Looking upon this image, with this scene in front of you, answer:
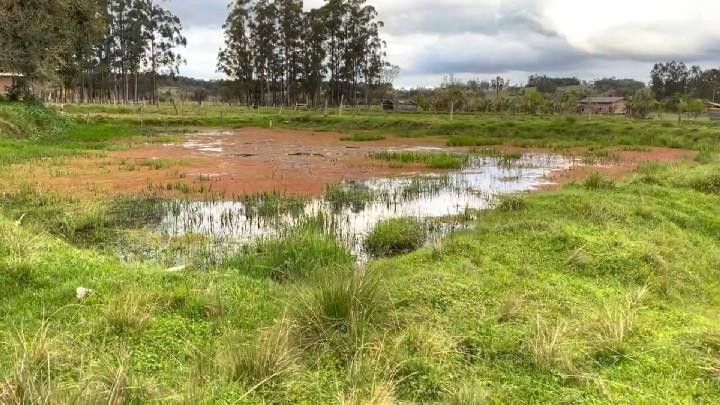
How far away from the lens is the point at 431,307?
5.32 metres

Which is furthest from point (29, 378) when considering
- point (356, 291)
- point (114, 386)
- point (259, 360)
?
point (356, 291)

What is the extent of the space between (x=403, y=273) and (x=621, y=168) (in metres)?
13.0

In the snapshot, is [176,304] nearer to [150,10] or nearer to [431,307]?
[431,307]

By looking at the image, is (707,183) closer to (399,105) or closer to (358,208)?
(358,208)

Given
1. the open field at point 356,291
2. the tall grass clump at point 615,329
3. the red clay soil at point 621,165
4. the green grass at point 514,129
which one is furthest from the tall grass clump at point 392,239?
the green grass at point 514,129

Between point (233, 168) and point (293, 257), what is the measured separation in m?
10.8

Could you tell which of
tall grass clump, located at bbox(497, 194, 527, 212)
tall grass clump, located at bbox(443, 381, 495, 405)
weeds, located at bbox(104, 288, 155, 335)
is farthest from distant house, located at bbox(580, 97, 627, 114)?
tall grass clump, located at bbox(443, 381, 495, 405)

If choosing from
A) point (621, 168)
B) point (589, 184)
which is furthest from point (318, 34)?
point (589, 184)

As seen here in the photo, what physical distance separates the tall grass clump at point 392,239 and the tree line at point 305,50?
52.5 meters

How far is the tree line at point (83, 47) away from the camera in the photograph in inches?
508

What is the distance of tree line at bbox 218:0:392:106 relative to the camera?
62.6 meters

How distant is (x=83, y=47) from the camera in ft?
92.1

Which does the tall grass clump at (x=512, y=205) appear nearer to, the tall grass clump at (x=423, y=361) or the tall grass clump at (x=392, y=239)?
the tall grass clump at (x=392, y=239)

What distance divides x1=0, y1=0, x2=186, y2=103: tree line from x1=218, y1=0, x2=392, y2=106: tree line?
25.0 ft
